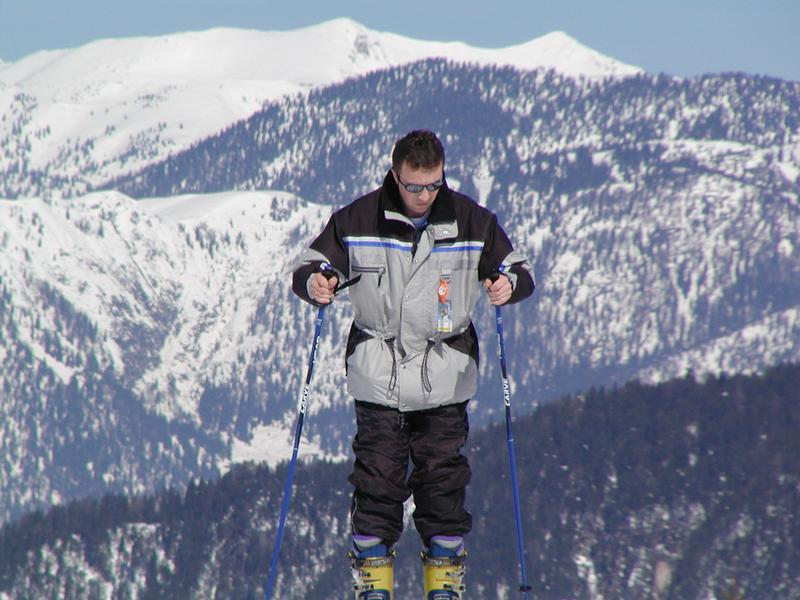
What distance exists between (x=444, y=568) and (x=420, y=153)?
3.64 m

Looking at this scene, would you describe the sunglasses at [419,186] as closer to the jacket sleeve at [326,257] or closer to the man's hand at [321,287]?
the jacket sleeve at [326,257]

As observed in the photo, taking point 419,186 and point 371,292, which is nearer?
point 419,186

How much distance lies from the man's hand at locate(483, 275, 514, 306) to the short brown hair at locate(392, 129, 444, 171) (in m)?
1.24

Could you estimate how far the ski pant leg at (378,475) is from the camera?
11.3 meters

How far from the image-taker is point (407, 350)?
11.4 metres

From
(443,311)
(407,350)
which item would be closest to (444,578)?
(407,350)

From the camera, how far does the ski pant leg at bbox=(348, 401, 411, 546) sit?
1134 cm

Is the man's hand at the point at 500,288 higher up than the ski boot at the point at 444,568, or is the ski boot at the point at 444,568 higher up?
the man's hand at the point at 500,288

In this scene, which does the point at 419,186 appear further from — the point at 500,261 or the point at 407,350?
the point at 407,350

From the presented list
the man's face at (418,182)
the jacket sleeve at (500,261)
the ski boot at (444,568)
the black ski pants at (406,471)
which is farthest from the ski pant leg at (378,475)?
the man's face at (418,182)

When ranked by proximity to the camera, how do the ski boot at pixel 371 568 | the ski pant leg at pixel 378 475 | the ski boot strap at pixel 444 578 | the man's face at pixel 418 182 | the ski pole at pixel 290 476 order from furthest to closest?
the ski pant leg at pixel 378 475
the ski boot strap at pixel 444 578
the ski boot at pixel 371 568
the man's face at pixel 418 182
the ski pole at pixel 290 476

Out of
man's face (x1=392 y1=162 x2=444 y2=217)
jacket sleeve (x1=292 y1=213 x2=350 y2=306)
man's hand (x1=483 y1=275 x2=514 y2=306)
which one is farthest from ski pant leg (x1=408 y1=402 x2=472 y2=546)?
man's face (x1=392 y1=162 x2=444 y2=217)

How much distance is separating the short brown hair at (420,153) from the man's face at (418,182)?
38 millimetres

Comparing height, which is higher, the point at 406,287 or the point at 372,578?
the point at 406,287
